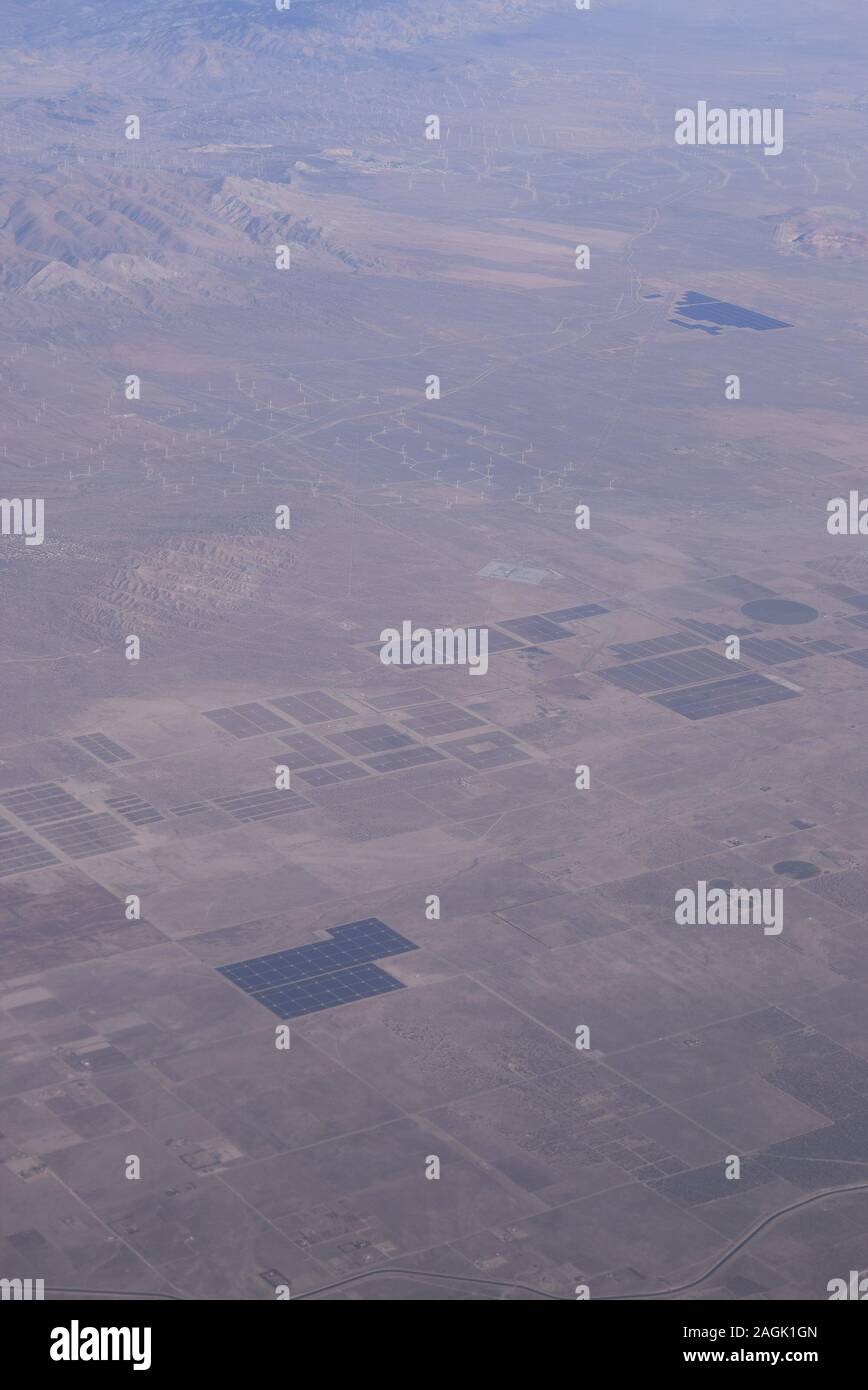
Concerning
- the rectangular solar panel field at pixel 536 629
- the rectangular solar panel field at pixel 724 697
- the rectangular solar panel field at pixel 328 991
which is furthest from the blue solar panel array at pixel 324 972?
the rectangular solar panel field at pixel 536 629

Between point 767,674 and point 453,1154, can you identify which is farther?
point 767,674

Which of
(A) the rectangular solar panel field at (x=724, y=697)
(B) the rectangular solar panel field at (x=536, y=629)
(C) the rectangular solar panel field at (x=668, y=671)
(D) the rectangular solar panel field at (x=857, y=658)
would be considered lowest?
(A) the rectangular solar panel field at (x=724, y=697)

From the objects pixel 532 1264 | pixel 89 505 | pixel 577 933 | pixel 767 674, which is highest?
pixel 89 505

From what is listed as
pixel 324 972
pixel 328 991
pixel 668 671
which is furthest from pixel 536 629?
pixel 328 991

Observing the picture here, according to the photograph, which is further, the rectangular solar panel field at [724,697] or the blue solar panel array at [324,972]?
the rectangular solar panel field at [724,697]

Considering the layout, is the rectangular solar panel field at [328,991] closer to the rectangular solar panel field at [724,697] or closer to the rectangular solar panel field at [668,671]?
the rectangular solar panel field at [724,697]

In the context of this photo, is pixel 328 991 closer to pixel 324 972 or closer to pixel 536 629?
pixel 324 972
